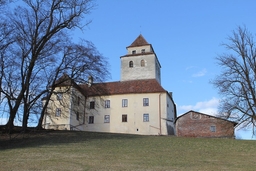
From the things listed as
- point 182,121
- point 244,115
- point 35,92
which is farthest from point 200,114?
point 35,92

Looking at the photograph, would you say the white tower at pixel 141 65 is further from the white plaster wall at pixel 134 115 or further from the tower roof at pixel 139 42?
the white plaster wall at pixel 134 115

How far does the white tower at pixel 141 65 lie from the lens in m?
53.2

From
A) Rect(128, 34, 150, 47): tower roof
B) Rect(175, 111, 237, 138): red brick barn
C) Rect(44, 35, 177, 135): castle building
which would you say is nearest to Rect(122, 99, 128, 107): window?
Rect(44, 35, 177, 135): castle building

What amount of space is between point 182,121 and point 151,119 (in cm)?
581

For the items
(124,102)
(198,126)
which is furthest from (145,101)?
(198,126)

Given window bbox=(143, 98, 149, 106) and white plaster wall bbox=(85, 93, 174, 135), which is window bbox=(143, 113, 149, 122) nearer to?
white plaster wall bbox=(85, 93, 174, 135)

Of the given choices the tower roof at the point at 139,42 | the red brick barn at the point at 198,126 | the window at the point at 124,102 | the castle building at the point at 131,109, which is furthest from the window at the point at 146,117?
the tower roof at the point at 139,42

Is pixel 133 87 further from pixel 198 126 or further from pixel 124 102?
pixel 198 126

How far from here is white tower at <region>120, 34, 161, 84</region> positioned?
175 ft

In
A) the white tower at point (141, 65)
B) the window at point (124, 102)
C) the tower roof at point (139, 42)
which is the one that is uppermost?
the tower roof at point (139, 42)

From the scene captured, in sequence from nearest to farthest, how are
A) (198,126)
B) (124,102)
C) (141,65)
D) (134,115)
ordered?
(198,126) < (134,115) < (124,102) < (141,65)

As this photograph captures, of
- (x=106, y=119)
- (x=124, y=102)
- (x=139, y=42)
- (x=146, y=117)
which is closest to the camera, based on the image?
(x=146, y=117)

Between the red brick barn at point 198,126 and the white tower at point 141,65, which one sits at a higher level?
the white tower at point 141,65

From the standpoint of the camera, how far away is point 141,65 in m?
54.0
